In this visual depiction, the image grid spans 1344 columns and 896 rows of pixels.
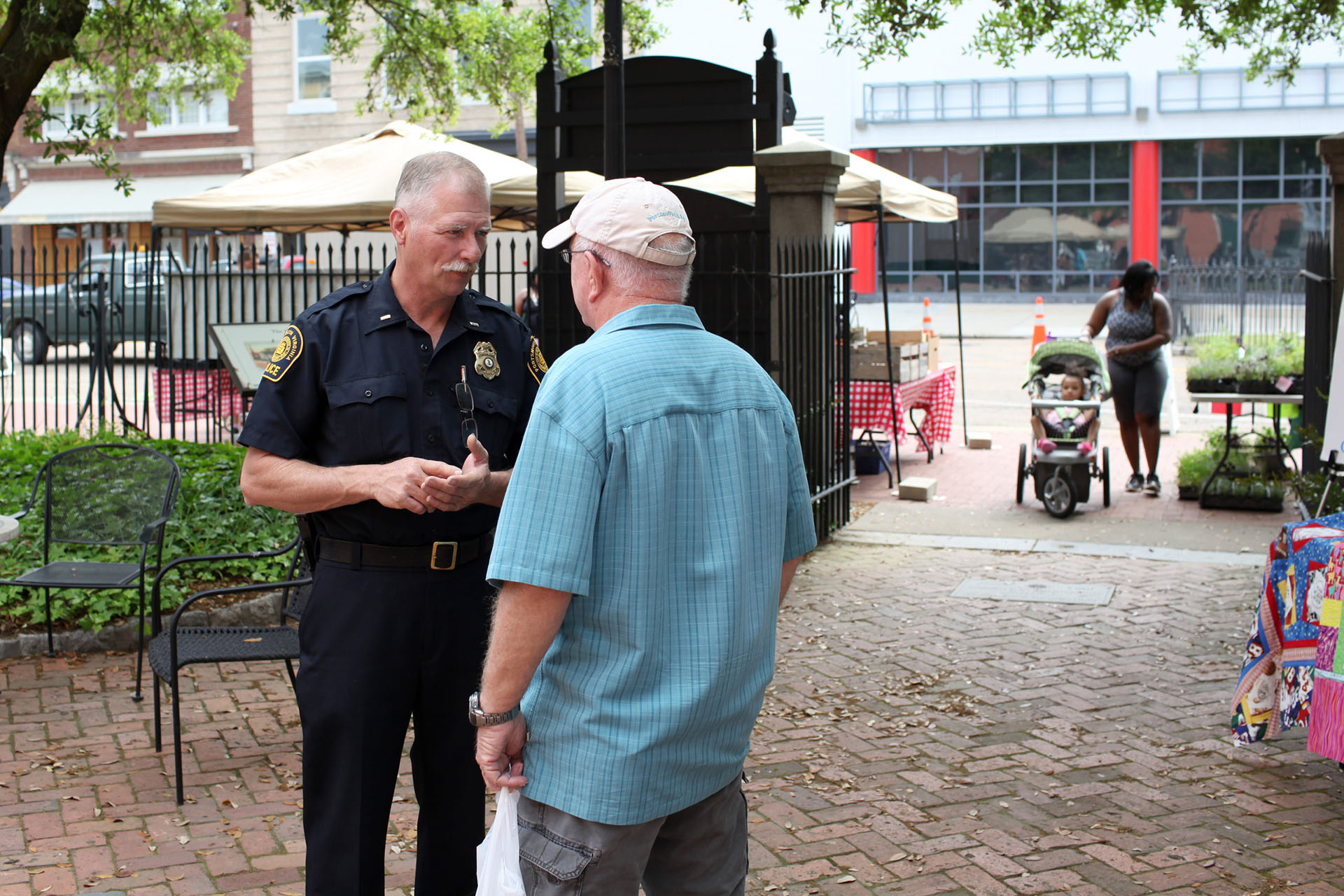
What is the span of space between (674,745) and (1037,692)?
3.96m

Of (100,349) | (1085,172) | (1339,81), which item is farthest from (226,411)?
(1339,81)

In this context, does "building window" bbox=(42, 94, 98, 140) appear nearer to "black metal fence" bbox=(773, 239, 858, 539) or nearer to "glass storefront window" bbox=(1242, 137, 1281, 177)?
"black metal fence" bbox=(773, 239, 858, 539)

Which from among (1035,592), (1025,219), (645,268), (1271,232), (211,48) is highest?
(1025,219)

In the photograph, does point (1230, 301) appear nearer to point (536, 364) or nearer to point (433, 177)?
point (536, 364)

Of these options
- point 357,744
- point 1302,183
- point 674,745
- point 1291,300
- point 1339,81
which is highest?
point 1339,81

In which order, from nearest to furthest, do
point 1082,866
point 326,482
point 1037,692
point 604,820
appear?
point 604,820
point 326,482
point 1082,866
point 1037,692

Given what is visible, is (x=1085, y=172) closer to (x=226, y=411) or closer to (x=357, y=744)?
(x=226, y=411)

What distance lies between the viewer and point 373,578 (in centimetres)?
294

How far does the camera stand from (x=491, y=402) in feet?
10.2

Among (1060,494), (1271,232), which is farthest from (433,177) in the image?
(1271,232)

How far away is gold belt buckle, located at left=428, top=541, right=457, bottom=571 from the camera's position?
296 cm

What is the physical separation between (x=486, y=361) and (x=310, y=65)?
104ft

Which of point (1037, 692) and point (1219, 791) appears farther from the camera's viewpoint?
point (1037, 692)

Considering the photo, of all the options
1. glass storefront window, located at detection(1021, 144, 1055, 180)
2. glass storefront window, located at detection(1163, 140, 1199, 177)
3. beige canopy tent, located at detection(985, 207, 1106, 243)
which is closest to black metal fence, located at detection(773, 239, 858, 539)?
beige canopy tent, located at detection(985, 207, 1106, 243)
